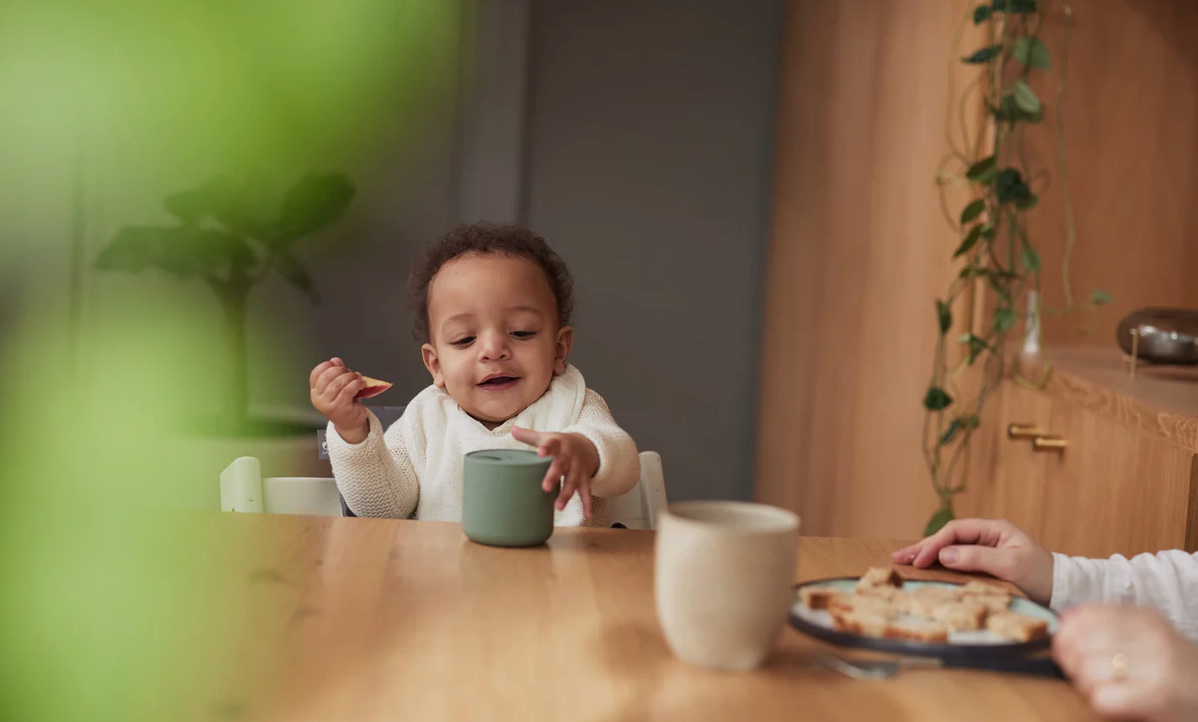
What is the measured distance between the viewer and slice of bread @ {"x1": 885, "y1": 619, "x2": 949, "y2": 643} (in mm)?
574

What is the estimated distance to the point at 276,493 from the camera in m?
1.15

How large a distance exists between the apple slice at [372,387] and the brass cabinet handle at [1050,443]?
104cm

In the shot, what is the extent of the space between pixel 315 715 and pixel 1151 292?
174 cm

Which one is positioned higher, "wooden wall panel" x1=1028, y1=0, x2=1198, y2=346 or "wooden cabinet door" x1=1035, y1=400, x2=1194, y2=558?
"wooden wall panel" x1=1028, y1=0, x2=1198, y2=346

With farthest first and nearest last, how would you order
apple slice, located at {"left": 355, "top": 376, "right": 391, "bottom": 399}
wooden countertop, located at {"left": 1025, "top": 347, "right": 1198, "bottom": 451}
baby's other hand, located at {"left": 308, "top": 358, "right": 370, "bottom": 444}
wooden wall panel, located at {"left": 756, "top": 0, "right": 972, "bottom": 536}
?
wooden wall panel, located at {"left": 756, "top": 0, "right": 972, "bottom": 536} < wooden countertop, located at {"left": 1025, "top": 347, "right": 1198, "bottom": 451} < baby's other hand, located at {"left": 308, "top": 358, "right": 370, "bottom": 444} < apple slice, located at {"left": 355, "top": 376, "right": 391, "bottom": 399}

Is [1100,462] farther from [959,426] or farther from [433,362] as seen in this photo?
[433,362]

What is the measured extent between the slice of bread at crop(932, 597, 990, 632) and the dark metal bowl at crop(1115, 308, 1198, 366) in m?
1.00

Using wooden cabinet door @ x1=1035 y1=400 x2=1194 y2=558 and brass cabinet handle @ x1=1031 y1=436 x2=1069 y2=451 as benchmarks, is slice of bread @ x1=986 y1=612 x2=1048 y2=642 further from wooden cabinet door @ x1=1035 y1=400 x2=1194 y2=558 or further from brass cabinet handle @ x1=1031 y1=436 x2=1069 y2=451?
brass cabinet handle @ x1=1031 y1=436 x2=1069 y2=451

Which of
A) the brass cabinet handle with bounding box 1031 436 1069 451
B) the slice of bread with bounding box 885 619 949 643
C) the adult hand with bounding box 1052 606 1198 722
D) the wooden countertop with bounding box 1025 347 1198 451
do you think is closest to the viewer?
the adult hand with bounding box 1052 606 1198 722

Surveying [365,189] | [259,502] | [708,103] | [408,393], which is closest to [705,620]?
[365,189]

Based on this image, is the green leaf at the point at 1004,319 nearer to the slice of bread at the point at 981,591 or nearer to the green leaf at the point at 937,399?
the green leaf at the point at 937,399

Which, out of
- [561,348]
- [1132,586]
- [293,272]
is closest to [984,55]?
[561,348]

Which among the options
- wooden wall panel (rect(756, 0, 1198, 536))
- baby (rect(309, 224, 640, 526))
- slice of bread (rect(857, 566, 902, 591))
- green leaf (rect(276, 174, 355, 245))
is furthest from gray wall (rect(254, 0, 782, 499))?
green leaf (rect(276, 174, 355, 245))

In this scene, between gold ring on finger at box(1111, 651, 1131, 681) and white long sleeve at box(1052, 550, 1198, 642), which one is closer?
gold ring on finger at box(1111, 651, 1131, 681)
